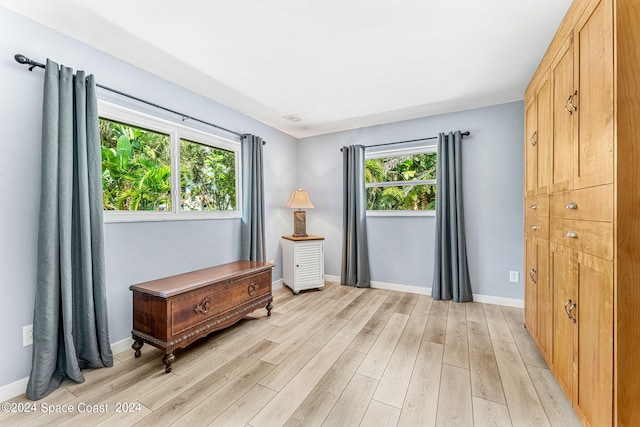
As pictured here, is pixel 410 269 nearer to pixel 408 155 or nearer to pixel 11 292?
pixel 408 155

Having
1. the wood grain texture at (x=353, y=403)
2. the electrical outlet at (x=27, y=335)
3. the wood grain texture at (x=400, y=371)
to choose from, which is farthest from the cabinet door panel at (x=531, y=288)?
the electrical outlet at (x=27, y=335)

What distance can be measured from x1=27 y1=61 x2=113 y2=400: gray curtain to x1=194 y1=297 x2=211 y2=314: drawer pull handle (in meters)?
0.59

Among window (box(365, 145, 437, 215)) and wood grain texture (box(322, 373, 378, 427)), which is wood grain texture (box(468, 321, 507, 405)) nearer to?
wood grain texture (box(322, 373, 378, 427))

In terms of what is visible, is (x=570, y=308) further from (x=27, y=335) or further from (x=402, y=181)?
(x=27, y=335)

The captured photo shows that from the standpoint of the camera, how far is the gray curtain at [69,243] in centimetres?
164

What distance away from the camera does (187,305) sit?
6.66 feet

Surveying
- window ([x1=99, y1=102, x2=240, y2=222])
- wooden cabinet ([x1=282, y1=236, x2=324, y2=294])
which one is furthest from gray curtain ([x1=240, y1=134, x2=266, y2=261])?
wooden cabinet ([x1=282, y1=236, x2=324, y2=294])

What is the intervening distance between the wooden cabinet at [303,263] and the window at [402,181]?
3.14ft

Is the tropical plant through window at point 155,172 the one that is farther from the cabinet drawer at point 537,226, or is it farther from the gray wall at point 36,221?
the cabinet drawer at point 537,226

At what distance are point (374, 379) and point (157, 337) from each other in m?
1.54

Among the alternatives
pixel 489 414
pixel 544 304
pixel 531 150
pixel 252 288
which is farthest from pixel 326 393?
pixel 531 150

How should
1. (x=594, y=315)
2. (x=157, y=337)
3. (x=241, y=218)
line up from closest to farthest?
(x=594, y=315)
(x=157, y=337)
(x=241, y=218)

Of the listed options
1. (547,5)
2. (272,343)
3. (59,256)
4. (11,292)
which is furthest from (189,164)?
(547,5)

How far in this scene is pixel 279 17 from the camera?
67.5 inches
